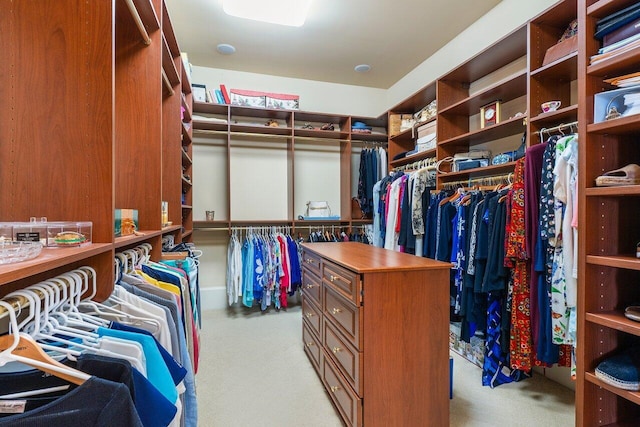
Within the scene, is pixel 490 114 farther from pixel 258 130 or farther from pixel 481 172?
pixel 258 130

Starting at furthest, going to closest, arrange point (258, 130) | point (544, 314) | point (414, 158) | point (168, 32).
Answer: point (258, 130), point (414, 158), point (168, 32), point (544, 314)

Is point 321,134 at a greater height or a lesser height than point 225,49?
lesser

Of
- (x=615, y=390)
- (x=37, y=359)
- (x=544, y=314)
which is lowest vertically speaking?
(x=615, y=390)

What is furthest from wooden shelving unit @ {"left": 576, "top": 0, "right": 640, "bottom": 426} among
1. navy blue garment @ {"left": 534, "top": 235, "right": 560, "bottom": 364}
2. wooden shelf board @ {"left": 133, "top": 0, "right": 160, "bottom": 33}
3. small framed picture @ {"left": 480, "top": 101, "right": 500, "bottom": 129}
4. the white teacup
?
wooden shelf board @ {"left": 133, "top": 0, "right": 160, "bottom": 33}

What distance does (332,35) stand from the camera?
308 cm

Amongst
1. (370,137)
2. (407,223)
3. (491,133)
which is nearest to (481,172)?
(491,133)

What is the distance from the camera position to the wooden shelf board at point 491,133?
89.0 inches

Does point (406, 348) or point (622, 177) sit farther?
point (406, 348)

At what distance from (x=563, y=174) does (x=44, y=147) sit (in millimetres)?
2270

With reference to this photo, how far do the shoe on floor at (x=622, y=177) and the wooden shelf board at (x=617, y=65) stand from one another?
1.32ft

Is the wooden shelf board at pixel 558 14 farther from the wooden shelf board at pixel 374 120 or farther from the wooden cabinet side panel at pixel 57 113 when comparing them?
the wooden cabinet side panel at pixel 57 113

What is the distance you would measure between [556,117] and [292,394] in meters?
2.47

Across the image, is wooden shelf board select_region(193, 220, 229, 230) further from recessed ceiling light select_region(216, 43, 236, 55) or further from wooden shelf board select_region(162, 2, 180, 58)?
recessed ceiling light select_region(216, 43, 236, 55)

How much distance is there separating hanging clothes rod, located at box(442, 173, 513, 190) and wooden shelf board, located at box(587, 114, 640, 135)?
3.03 feet
